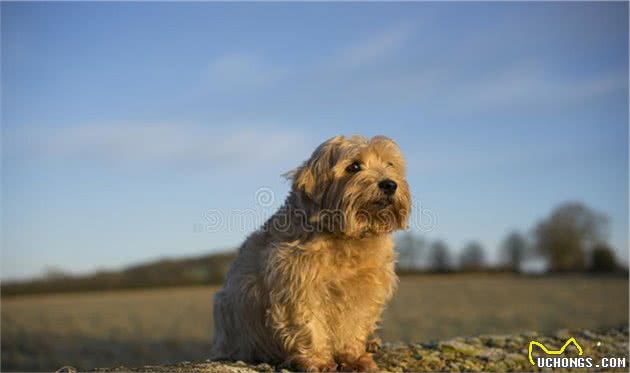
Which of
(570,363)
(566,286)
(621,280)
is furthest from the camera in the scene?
(621,280)

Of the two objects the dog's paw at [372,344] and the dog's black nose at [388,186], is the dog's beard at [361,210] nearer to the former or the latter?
the dog's black nose at [388,186]

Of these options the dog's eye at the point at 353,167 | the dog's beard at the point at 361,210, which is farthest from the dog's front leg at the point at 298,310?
the dog's eye at the point at 353,167

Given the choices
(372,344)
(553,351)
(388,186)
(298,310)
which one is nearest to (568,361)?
(553,351)

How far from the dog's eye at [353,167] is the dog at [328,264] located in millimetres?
10

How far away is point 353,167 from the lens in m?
6.40

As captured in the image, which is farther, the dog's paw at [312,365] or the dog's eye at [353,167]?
the dog's eye at [353,167]

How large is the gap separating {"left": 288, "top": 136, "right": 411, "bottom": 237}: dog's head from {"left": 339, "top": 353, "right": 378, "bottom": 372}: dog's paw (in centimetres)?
128

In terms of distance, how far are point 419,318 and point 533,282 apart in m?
32.4

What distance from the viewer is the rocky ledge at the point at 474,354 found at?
20.5 ft

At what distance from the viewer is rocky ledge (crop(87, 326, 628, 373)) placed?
20.5ft

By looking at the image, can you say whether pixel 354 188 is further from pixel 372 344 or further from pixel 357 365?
pixel 372 344

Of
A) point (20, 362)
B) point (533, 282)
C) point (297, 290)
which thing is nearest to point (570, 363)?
point (297, 290)

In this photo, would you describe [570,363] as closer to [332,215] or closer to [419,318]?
[332,215]

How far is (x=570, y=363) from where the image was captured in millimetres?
7824
